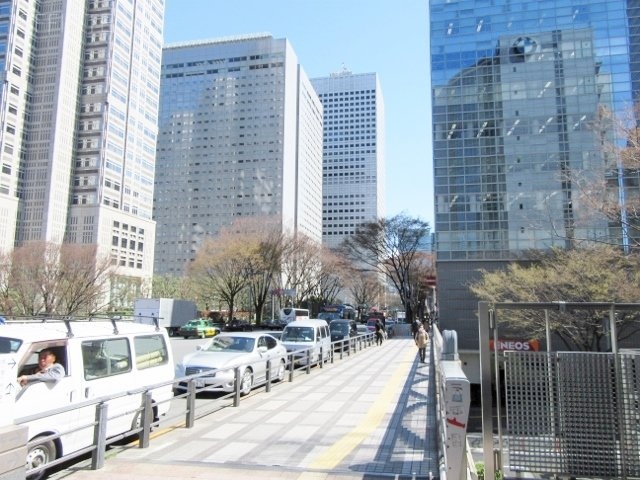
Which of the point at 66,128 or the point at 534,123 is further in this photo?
the point at 66,128

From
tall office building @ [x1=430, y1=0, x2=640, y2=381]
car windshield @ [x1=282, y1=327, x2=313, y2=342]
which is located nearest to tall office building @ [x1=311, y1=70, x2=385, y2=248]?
tall office building @ [x1=430, y1=0, x2=640, y2=381]

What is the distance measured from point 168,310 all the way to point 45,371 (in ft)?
128

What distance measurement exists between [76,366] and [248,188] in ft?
454

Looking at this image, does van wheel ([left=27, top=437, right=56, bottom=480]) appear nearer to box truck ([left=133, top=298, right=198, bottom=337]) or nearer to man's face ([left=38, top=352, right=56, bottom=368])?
man's face ([left=38, top=352, right=56, bottom=368])

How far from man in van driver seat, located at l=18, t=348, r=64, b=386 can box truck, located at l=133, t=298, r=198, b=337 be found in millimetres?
33262

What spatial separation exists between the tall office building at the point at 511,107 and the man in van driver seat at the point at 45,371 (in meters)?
36.1

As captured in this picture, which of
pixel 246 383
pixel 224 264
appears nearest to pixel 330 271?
pixel 224 264

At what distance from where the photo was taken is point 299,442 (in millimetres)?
7418

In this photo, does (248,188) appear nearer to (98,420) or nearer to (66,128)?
(66,128)

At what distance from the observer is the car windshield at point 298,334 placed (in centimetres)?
1891

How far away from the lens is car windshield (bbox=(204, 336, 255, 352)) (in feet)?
43.6

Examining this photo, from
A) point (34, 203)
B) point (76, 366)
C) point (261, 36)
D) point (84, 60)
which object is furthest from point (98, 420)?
point (261, 36)

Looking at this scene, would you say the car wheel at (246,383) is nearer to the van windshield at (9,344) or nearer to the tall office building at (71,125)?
the van windshield at (9,344)

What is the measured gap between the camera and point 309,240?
179 ft
